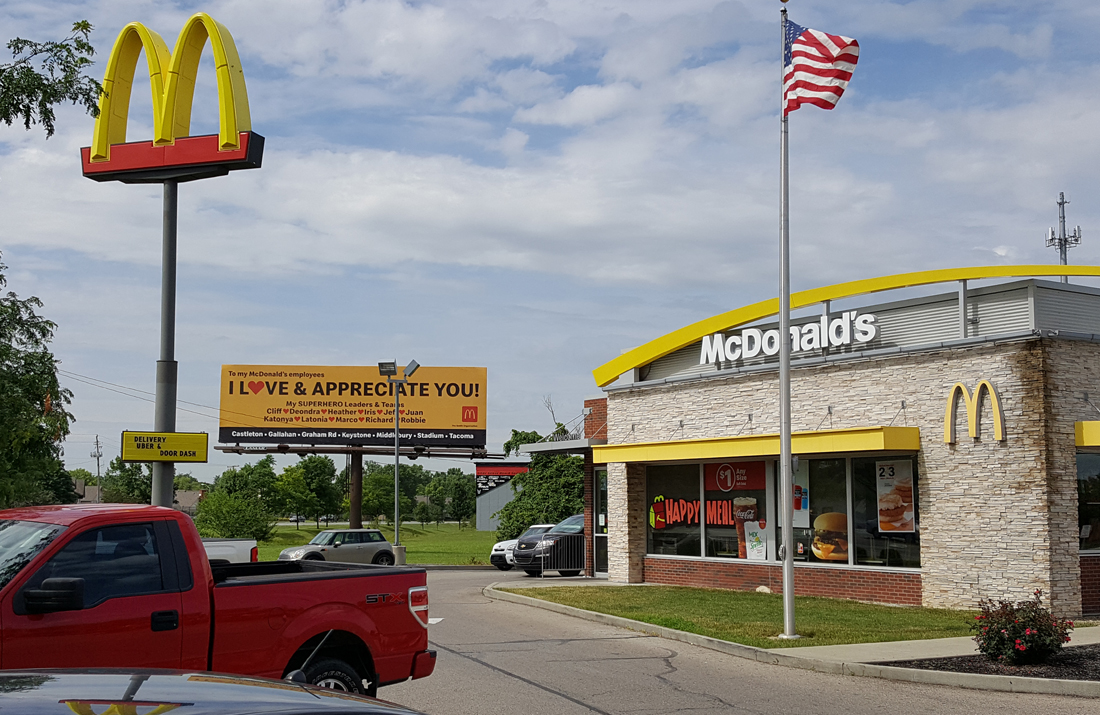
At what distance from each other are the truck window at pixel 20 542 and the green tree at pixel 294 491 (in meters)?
69.2

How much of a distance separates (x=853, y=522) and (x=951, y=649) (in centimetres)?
709

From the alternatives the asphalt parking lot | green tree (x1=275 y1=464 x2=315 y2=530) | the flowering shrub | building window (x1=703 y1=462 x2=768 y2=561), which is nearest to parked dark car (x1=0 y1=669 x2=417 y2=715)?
the asphalt parking lot

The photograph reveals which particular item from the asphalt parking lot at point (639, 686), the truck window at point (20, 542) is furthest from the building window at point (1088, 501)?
the truck window at point (20, 542)

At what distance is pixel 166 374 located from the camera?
14.3 m

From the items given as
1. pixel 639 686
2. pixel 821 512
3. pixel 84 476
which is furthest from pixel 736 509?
pixel 84 476

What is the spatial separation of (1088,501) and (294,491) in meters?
63.6

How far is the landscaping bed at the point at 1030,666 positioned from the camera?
11.7m

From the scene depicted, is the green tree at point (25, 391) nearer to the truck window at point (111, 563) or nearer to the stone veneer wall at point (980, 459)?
the truck window at point (111, 563)

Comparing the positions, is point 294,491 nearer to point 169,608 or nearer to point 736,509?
point 736,509

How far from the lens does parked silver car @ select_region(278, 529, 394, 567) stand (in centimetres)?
3278

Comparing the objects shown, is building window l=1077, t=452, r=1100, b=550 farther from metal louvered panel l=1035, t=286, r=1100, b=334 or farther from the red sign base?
the red sign base

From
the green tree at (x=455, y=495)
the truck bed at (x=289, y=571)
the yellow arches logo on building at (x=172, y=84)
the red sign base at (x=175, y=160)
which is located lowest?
the green tree at (x=455, y=495)

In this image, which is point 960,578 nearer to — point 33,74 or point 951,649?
point 951,649

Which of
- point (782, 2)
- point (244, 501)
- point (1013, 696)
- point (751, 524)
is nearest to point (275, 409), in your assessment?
point (244, 501)
